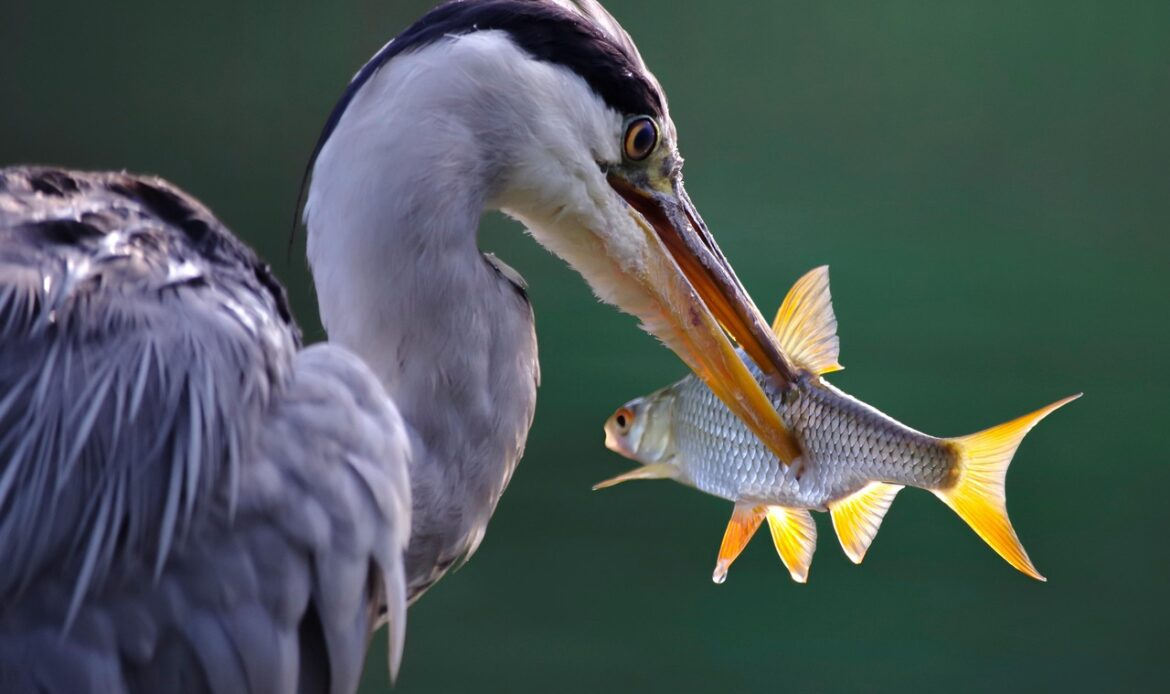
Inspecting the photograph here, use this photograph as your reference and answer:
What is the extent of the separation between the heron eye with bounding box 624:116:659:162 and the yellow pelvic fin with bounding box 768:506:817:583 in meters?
0.32

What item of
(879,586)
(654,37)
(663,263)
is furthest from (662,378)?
(663,263)

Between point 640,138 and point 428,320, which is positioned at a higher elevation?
point 640,138

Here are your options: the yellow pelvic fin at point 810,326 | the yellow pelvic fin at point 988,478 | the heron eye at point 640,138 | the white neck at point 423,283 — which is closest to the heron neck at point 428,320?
the white neck at point 423,283

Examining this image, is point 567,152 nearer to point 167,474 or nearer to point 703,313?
point 703,313

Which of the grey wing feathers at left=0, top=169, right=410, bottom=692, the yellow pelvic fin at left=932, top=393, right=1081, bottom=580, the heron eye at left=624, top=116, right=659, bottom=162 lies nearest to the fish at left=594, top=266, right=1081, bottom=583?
the yellow pelvic fin at left=932, top=393, right=1081, bottom=580

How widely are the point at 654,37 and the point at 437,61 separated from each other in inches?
81.8

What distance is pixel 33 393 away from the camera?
0.70m

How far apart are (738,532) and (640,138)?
330mm

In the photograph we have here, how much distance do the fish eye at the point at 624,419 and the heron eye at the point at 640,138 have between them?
318 millimetres

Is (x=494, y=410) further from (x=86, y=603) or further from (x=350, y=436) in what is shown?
(x=86, y=603)

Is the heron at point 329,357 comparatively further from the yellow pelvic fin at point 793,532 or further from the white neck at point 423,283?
the yellow pelvic fin at point 793,532

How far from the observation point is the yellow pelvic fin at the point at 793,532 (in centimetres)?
104

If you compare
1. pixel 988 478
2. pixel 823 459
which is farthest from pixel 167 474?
pixel 988 478

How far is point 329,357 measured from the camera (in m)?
0.79
